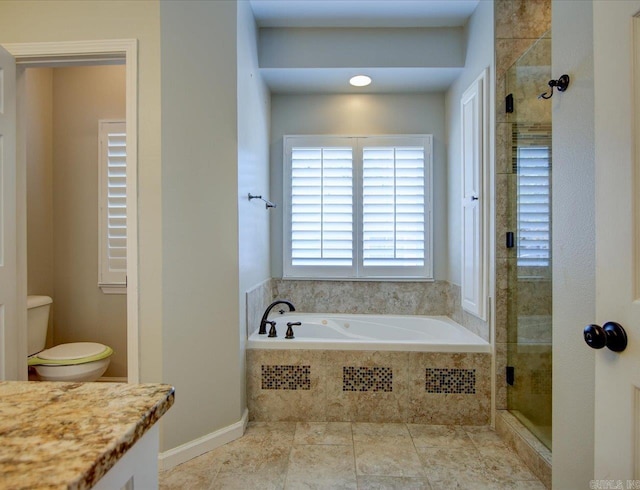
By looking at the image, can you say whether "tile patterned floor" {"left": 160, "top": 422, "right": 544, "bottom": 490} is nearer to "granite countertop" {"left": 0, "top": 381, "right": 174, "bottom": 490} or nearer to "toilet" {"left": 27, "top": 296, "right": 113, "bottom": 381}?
"toilet" {"left": 27, "top": 296, "right": 113, "bottom": 381}

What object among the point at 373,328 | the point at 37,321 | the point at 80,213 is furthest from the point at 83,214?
the point at 373,328

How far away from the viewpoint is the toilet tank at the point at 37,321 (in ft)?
8.63

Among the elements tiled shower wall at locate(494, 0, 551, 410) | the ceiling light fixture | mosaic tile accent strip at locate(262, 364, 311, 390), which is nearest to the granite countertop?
mosaic tile accent strip at locate(262, 364, 311, 390)

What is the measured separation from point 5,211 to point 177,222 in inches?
34.9

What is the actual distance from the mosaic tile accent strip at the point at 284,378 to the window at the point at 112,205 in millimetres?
1500

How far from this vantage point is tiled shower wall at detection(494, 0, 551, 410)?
229 cm

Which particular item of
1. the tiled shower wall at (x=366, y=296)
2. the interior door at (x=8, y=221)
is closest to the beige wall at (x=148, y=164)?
the interior door at (x=8, y=221)

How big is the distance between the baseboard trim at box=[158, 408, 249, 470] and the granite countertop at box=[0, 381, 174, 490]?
1.41 metres

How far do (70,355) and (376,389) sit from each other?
2.14m

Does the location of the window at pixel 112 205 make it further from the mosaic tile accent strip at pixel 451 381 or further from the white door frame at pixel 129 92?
the mosaic tile accent strip at pixel 451 381

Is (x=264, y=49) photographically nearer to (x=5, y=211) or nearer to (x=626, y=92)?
(x=5, y=211)

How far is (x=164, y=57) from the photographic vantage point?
193 cm

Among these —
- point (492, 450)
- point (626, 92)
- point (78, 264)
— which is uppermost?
point (626, 92)

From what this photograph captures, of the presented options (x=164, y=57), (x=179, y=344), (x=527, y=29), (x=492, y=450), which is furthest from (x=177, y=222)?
(x=527, y=29)
